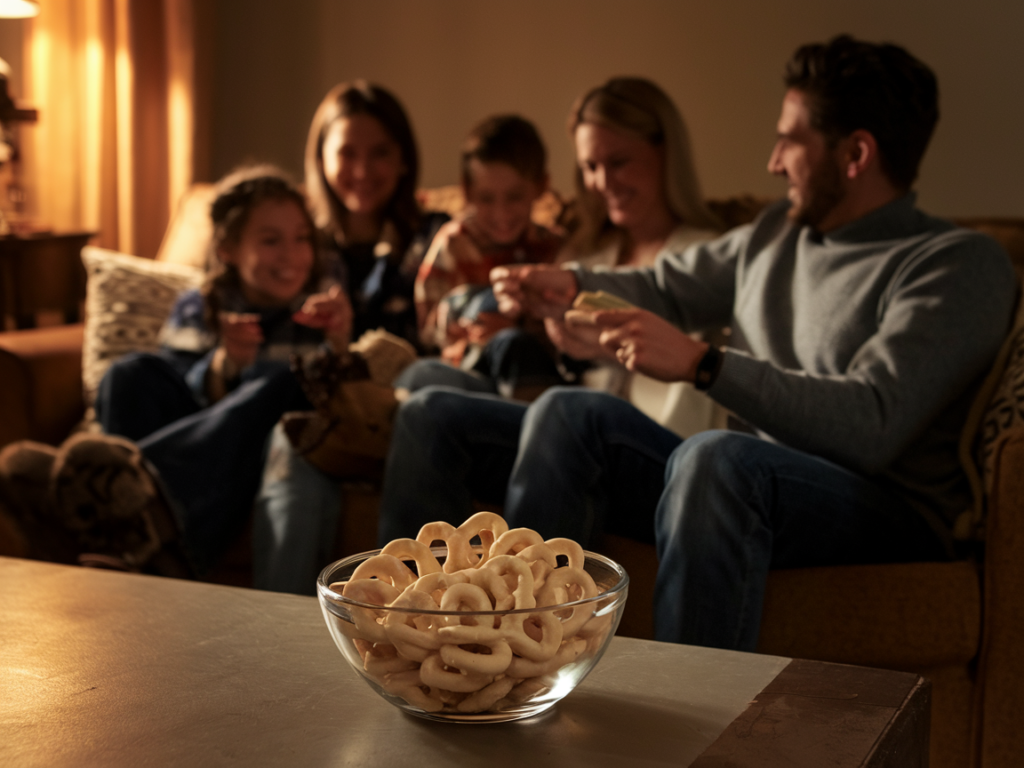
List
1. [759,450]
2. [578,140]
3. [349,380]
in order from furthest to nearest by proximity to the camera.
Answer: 1. [578,140]
2. [349,380]
3. [759,450]

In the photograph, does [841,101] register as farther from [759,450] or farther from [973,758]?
[973,758]

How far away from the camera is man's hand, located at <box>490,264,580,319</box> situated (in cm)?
169

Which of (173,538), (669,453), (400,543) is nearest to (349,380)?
(173,538)

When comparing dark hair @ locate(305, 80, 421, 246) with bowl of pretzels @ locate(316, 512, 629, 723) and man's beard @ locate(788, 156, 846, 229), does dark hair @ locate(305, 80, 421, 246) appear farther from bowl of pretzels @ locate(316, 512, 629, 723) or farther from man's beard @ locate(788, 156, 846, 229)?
bowl of pretzels @ locate(316, 512, 629, 723)

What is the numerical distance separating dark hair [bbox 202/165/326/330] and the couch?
1.10m

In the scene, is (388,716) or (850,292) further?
(850,292)

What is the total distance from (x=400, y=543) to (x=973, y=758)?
92 centimetres

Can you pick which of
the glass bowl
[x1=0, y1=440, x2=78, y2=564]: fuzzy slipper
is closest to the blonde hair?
[x1=0, y1=440, x2=78, y2=564]: fuzzy slipper

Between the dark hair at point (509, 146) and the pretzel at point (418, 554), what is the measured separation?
151cm

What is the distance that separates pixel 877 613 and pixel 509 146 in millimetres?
1227

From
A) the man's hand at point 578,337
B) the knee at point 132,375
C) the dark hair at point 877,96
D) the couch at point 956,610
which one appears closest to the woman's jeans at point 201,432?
the knee at point 132,375

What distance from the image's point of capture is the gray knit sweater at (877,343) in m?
1.32

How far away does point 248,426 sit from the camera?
5.99 ft

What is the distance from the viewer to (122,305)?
2244 mm
